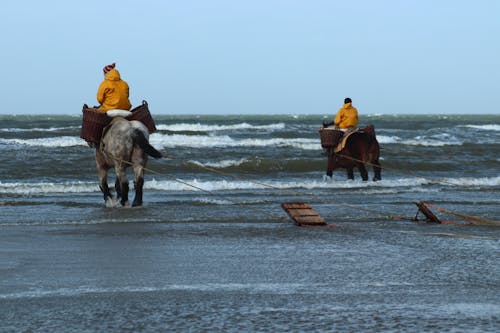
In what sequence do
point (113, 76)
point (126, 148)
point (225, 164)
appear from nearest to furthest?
1. point (126, 148)
2. point (113, 76)
3. point (225, 164)

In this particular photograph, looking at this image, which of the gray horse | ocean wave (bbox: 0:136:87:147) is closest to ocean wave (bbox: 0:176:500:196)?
the gray horse

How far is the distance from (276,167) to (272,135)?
23766 mm

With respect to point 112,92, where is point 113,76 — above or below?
Result: above

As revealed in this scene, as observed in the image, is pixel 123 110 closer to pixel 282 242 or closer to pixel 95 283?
pixel 282 242

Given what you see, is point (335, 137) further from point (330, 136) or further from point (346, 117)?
point (346, 117)

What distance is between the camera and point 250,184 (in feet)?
66.4

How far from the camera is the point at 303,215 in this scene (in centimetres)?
1191

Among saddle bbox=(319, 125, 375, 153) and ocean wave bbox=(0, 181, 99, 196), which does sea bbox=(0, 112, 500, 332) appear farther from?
saddle bbox=(319, 125, 375, 153)

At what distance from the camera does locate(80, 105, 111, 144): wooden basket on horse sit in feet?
45.8

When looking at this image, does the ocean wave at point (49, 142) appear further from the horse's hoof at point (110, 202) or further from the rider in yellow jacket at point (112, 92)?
the rider in yellow jacket at point (112, 92)

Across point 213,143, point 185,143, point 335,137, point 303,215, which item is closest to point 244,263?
point 303,215

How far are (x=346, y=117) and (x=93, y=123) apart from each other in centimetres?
801

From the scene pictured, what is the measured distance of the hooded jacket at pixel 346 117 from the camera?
20.6 m

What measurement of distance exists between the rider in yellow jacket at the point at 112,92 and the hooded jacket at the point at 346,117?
7.43 metres
